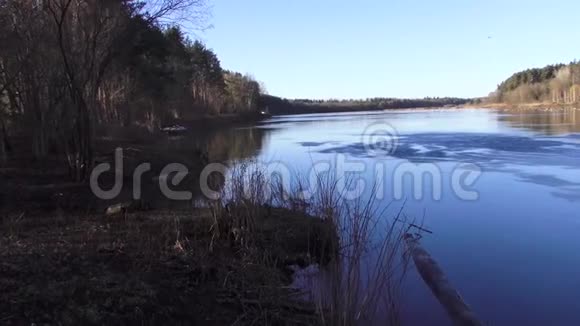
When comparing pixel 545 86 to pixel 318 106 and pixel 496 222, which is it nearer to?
pixel 318 106

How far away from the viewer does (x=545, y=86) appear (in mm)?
131875

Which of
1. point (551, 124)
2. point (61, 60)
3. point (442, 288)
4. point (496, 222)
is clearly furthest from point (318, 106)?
point (442, 288)

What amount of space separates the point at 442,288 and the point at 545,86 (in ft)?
450

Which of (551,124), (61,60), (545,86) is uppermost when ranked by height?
(545,86)

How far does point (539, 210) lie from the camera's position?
14344 millimetres

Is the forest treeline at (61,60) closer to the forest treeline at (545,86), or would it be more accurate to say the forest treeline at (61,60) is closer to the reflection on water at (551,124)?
the reflection on water at (551,124)

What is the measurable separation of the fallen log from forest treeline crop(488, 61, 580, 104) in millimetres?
113899

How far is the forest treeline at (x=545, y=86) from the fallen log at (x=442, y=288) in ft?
374

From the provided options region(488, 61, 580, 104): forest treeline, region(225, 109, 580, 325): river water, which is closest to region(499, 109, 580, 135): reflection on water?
region(225, 109, 580, 325): river water

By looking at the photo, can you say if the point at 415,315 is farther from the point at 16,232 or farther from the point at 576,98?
the point at 576,98

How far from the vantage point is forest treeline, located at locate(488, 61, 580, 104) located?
393ft

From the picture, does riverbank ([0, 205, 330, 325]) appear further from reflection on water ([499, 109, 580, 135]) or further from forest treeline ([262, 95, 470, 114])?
forest treeline ([262, 95, 470, 114])

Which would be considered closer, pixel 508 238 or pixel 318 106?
pixel 508 238

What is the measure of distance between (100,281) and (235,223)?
11.7 feet
